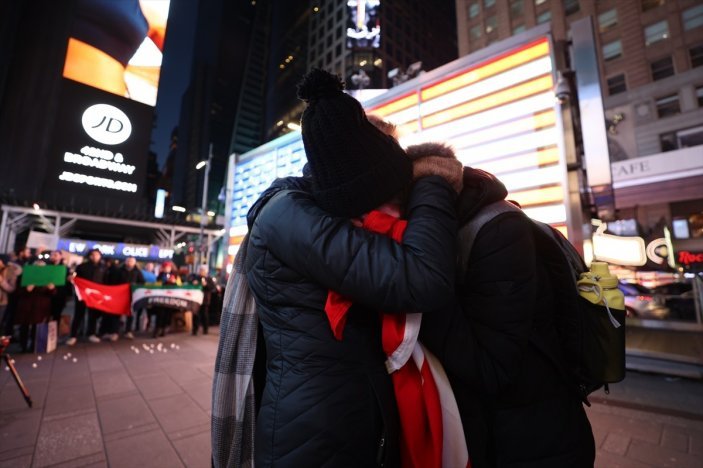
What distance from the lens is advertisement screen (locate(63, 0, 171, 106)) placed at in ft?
84.6

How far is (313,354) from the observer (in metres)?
1.17

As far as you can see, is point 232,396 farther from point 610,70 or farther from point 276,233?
point 610,70

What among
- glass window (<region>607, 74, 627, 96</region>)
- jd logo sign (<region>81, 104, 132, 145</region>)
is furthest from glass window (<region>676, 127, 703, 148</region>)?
jd logo sign (<region>81, 104, 132, 145</region>)

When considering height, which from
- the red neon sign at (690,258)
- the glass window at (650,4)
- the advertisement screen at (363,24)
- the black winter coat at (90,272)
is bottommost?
the black winter coat at (90,272)

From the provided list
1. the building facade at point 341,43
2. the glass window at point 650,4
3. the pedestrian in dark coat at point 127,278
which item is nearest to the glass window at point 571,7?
the glass window at point 650,4

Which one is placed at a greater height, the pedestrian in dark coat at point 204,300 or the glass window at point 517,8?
the glass window at point 517,8

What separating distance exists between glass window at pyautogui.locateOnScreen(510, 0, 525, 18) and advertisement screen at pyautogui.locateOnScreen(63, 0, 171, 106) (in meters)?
34.0

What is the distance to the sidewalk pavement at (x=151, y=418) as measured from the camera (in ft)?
10.1

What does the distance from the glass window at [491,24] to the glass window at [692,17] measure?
51.8 ft

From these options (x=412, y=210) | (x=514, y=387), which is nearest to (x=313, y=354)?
(x=412, y=210)

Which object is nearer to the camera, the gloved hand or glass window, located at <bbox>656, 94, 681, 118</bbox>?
the gloved hand

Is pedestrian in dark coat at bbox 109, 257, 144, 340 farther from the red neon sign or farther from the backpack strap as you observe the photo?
the red neon sign

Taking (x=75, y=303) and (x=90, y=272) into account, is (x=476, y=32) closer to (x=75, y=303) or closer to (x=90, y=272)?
(x=90, y=272)

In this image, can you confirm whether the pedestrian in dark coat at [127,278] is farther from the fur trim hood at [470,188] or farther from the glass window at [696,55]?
the glass window at [696,55]
